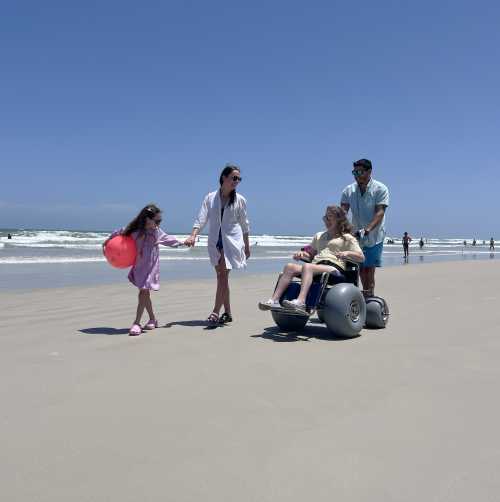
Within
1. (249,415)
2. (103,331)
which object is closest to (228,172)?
(103,331)

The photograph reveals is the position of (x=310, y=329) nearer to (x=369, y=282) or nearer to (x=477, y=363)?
(x=369, y=282)

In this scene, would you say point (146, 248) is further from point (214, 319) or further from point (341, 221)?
point (341, 221)

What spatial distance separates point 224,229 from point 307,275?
1.41 m

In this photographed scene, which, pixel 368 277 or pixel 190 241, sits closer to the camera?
pixel 190 241

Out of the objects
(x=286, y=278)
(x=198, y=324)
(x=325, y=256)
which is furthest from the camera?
(x=198, y=324)

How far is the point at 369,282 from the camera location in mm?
6086

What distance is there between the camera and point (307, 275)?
4.87 meters

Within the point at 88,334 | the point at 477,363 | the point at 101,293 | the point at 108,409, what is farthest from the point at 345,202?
the point at 101,293

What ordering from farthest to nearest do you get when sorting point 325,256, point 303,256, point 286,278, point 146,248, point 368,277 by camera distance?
1. point 368,277
2. point 146,248
3. point 303,256
4. point 325,256
5. point 286,278

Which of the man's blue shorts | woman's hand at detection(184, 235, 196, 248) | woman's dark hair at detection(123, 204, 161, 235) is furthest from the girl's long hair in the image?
woman's dark hair at detection(123, 204, 161, 235)

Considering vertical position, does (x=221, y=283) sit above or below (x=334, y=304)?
above

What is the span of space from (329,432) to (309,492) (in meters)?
0.60

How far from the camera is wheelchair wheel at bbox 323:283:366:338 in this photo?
189 inches

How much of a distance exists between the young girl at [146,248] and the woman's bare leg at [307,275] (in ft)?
5.16
